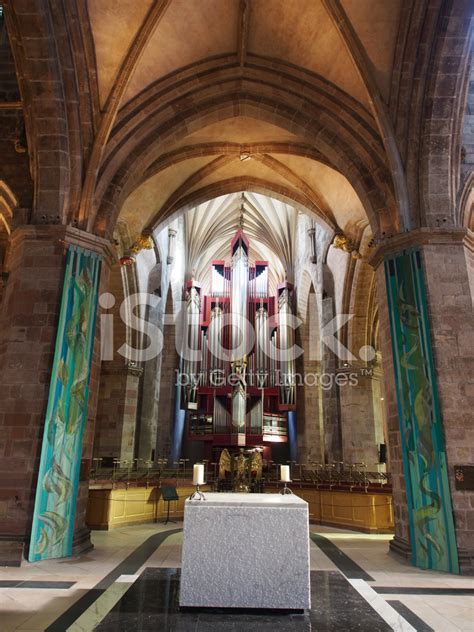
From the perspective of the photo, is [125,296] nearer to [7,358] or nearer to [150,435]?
[150,435]

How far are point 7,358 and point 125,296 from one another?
639 centimetres

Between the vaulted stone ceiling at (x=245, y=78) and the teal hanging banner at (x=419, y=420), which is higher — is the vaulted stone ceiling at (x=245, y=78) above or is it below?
above

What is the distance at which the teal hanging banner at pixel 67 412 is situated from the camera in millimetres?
6266

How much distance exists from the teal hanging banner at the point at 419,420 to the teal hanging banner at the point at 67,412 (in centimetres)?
490

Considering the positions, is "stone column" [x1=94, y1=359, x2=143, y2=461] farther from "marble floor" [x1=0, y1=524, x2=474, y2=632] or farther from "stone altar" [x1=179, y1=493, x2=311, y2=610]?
"stone altar" [x1=179, y1=493, x2=311, y2=610]

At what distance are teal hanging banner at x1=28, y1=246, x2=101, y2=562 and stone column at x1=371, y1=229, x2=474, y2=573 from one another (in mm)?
4858

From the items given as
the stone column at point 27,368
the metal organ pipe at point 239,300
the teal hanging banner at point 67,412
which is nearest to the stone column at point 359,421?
the stone column at point 27,368

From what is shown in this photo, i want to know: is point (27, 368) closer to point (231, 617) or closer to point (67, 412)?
point (67, 412)

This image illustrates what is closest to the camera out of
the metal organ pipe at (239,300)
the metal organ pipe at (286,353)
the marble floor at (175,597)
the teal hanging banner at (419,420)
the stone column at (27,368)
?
the marble floor at (175,597)

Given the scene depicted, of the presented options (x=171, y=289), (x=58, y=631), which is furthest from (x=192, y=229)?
(x=58, y=631)

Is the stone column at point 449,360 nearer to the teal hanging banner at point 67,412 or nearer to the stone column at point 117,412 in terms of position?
the teal hanging banner at point 67,412

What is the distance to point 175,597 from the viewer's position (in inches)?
156

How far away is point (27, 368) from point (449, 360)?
20.7 feet

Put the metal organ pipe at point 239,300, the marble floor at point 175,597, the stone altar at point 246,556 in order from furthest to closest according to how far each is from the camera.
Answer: the metal organ pipe at point 239,300 → the stone altar at point 246,556 → the marble floor at point 175,597
